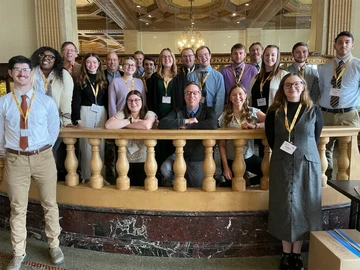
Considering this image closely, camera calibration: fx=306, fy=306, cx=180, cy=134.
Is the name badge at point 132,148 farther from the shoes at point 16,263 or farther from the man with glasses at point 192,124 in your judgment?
the shoes at point 16,263

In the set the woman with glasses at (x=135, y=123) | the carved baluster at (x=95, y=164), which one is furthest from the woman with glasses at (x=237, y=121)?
the carved baluster at (x=95, y=164)

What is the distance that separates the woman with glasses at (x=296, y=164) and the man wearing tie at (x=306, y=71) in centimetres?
126

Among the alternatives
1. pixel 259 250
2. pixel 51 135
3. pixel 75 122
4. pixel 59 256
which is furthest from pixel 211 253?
pixel 75 122

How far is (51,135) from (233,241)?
175 cm

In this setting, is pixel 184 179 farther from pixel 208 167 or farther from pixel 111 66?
pixel 111 66

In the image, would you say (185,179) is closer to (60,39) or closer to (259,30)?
(60,39)

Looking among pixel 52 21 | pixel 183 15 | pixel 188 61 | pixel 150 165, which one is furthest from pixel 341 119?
pixel 183 15

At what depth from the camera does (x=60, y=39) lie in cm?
620

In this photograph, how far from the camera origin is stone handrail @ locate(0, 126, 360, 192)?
2.47 meters

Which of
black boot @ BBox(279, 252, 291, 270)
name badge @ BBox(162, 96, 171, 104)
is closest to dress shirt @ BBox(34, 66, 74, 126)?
name badge @ BBox(162, 96, 171, 104)

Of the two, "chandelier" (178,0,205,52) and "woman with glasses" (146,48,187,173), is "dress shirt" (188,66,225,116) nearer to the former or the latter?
"woman with glasses" (146,48,187,173)

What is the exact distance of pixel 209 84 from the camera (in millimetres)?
3449

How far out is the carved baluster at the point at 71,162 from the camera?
2.67 metres

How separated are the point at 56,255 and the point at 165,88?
6.40ft
